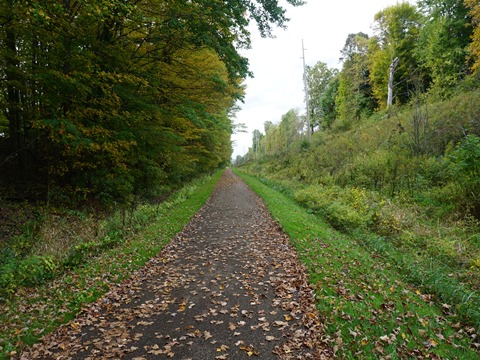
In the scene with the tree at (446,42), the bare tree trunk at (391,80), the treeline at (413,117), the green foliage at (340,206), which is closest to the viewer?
the green foliage at (340,206)

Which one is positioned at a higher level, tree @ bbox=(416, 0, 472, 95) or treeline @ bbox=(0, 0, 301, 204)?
tree @ bbox=(416, 0, 472, 95)

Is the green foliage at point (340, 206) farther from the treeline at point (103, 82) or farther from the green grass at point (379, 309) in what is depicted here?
the treeline at point (103, 82)

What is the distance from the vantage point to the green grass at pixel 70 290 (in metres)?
3.83

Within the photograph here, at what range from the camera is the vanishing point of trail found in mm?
3525

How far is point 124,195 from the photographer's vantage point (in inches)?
456

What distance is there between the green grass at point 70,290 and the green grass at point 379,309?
4.26 meters

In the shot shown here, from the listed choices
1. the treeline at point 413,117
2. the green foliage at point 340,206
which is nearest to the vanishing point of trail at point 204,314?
the green foliage at point 340,206

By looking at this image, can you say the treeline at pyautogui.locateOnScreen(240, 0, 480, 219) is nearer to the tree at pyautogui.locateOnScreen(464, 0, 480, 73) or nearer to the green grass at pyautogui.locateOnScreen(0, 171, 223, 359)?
the tree at pyautogui.locateOnScreen(464, 0, 480, 73)

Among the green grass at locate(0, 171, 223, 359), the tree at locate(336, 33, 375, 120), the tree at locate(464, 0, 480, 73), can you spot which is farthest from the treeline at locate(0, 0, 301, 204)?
the tree at locate(336, 33, 375, 120)

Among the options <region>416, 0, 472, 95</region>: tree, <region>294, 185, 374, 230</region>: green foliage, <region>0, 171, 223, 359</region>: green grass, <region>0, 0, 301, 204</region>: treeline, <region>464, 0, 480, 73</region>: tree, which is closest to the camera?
<region>0, 171, 223, 359</region>: green grass

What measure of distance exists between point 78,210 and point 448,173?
14.3m

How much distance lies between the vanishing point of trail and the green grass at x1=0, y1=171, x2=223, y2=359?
24 centimetres

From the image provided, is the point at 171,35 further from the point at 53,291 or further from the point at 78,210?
the point at 53,291

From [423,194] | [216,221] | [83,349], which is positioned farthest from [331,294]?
[423,194]
